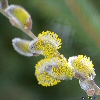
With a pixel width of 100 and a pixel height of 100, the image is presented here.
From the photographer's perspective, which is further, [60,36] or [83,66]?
[60,36]

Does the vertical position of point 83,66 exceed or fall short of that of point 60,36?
it falls short

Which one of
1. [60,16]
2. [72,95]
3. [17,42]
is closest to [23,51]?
[17,42]

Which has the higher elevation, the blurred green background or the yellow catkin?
the blurred green background

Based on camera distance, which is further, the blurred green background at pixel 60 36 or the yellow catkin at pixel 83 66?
the blurred green background at pixel 60 36

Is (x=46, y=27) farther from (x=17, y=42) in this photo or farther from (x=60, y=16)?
(x=17, y=42)

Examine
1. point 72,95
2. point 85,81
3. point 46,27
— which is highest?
point 46,27

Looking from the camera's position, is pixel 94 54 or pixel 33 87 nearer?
pixel 94 54

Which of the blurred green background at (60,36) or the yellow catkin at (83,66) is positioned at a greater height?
the blurred green background at (60,36)

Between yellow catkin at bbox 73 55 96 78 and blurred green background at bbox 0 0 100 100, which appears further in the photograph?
blurred green background at bbox 0 0 100 100
